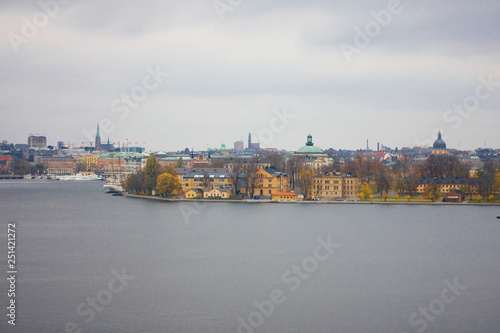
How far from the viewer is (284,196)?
32.3m

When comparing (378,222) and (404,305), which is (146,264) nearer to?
(404,305)

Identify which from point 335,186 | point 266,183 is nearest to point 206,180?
point 266,183

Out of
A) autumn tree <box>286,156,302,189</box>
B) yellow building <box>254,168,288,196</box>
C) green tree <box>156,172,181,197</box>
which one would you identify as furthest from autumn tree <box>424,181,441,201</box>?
green tree <box>156,172,181,197</box>

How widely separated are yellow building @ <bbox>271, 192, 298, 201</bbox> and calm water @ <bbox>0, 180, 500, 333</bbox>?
7384 millimetres

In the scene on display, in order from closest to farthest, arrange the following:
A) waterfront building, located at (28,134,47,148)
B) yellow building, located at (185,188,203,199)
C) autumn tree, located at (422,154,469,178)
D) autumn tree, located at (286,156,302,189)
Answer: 1. yellow building, located at (185,188,203,199)
2. autumn tree, located at (422,154,469,178)
3. autumn tree, located at (286,156,302,189)
4. waterfront building, located at (28,134,47,148)

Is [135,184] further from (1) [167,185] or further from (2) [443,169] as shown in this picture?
(2) [443,169]

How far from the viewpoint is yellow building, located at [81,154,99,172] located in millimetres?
77750

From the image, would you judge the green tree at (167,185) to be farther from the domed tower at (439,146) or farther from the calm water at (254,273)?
the domed tower at (439,146)

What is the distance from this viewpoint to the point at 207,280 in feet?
45.5

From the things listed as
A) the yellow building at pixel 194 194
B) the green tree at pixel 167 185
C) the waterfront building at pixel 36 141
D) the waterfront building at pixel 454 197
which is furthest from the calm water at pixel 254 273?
the waterfront building at pixel 36 141

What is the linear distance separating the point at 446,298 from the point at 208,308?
4.15 m

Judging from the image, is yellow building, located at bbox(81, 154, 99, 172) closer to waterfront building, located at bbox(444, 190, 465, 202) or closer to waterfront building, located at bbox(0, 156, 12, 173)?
waterfront building, located at bbox(0, 156, 12, 173)

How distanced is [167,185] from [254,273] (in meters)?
19.0

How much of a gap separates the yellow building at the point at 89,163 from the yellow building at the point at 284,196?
4828 centimetres
